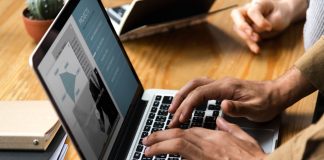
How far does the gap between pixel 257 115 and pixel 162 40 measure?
1.44ft

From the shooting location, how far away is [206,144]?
1062 millimetres

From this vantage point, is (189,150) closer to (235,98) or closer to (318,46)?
(235,98)

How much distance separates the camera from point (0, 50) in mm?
1523

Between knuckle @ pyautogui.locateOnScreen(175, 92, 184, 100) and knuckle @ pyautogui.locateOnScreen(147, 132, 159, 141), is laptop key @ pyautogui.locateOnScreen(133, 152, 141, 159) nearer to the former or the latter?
knuckle @ pyautogui.locateOnScreen(147, 132, 159, 141)

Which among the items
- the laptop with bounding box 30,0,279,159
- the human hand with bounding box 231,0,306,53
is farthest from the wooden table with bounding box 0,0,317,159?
the laptop with bounding box 30,0,279,159

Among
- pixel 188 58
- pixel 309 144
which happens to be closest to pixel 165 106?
pixel 188 58

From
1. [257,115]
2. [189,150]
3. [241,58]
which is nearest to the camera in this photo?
A: [189,150]

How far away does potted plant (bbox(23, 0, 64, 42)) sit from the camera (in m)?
1.41

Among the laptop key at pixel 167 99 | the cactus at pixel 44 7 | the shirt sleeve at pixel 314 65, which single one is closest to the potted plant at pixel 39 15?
the cactus at pixel 44 7

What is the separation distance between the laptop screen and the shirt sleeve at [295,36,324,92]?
1.12ft

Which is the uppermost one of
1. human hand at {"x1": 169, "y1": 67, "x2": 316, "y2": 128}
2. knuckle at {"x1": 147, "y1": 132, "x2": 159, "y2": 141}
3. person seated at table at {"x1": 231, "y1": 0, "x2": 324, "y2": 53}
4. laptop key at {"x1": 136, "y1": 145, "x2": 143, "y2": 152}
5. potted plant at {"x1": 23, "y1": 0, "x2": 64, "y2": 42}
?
potted plant at {"x1": 23, "y1": 0, "x2": 64, "y2": 42}

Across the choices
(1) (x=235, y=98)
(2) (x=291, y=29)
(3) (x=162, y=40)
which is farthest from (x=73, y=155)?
(2) (x=291, y=29)

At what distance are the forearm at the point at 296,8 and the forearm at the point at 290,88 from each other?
0.34 m

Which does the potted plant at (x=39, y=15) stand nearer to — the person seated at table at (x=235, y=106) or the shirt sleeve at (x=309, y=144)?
the person seated at table at (x=235, y=106)
